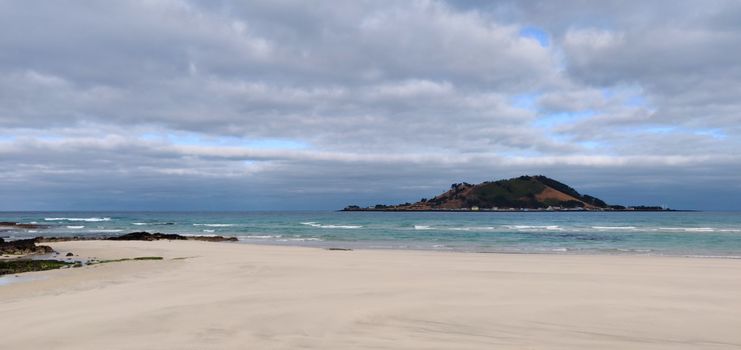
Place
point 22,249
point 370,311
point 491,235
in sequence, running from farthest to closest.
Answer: point 491,235 → point 22,249 → point 370,311

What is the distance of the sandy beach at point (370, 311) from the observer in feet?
20.9

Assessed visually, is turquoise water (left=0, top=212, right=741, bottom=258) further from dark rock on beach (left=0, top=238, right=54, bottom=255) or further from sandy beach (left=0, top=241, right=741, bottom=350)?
sandy beach (left=0, top=241, right=741, bottom=350)

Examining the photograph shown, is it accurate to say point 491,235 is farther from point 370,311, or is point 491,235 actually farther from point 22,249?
point 370,311

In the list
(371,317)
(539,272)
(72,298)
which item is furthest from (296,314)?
(539,272)

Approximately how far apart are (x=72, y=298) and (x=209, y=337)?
181 inches

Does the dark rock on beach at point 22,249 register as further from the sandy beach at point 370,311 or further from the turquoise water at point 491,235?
the turquoise water at point 491,235

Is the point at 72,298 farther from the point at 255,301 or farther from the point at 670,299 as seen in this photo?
the point at 670,299

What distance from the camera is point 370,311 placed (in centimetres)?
812

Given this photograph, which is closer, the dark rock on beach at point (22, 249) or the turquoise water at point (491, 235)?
the dark rock on beach at point (22, 249)

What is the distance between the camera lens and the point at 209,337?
20.9 feet

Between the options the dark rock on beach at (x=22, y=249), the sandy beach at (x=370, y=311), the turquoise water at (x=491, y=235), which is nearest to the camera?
the sandy beach at (x=370, y=311)

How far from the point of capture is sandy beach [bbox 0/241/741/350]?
6363 millimetres

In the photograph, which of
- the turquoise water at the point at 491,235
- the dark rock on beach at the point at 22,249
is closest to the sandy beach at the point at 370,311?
the dark rock on beach at the point at 22,249

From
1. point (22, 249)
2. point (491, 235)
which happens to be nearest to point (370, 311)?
point (22, 249)
